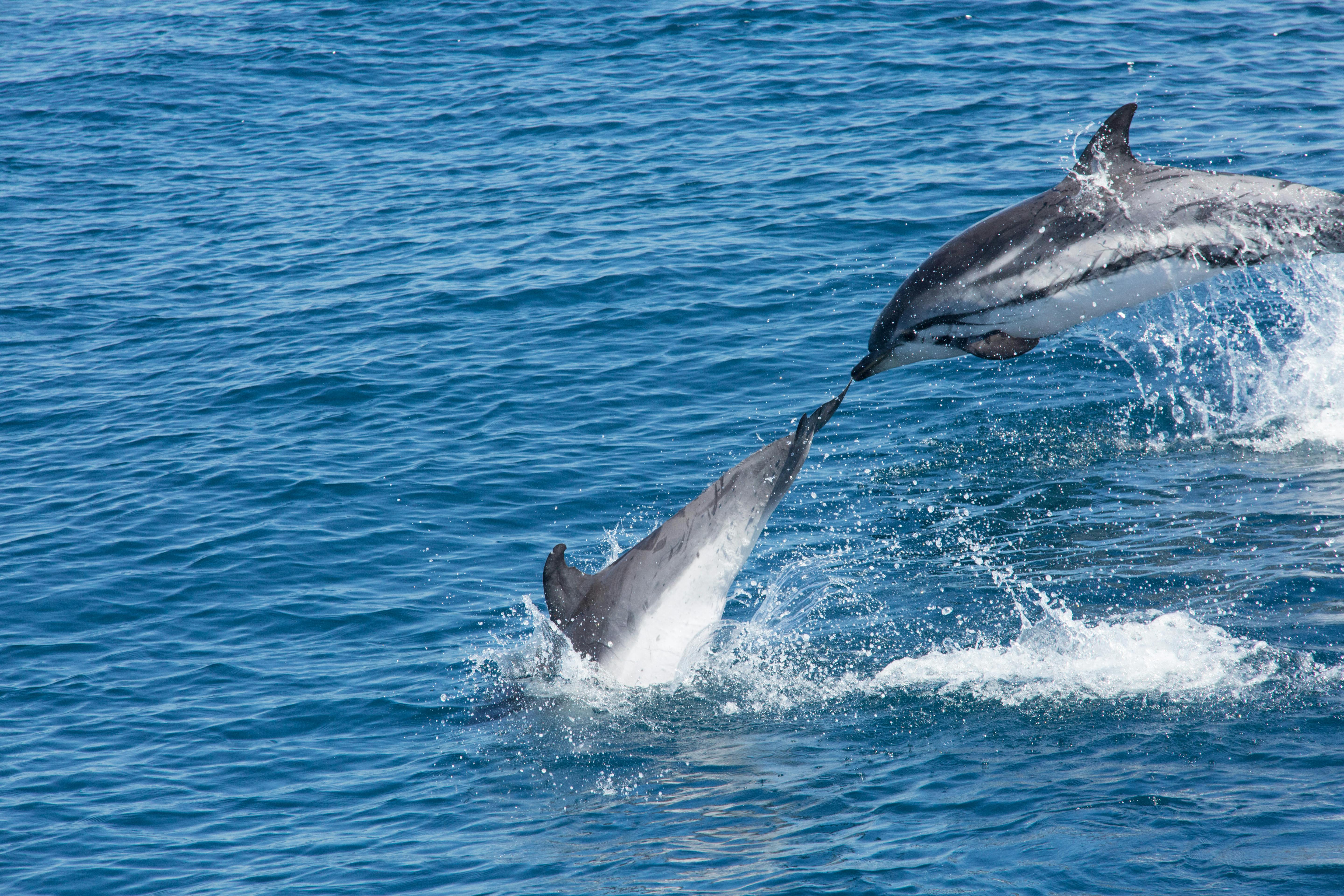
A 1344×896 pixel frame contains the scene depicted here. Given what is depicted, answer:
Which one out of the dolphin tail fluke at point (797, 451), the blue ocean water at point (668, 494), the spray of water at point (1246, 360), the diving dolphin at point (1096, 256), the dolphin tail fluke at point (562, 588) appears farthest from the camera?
the spray of water at point (1246, 360)

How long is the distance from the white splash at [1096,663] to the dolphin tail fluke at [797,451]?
1978 mm

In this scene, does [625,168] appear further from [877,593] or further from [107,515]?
[877,593]

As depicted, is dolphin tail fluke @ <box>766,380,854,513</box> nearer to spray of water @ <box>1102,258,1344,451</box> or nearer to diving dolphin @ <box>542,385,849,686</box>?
diving dolphin @ <box>542,385,849,686</box>

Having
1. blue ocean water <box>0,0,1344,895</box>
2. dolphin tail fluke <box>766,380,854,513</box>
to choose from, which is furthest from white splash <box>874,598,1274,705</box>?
dolphin tail fluke <box>766,380,854,513</box>

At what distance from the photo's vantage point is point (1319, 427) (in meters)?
16.2

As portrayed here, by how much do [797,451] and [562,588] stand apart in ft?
8.32

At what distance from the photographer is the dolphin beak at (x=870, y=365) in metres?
12.5

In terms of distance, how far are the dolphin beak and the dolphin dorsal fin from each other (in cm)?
278

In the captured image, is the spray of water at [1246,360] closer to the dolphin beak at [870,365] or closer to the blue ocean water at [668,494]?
the blue ocean water at [668,494]

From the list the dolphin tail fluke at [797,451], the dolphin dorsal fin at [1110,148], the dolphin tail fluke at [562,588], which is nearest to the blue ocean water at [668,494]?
the dolphin tail fluke at [562,588]

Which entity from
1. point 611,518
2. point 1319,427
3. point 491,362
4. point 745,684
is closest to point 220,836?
point 745,684

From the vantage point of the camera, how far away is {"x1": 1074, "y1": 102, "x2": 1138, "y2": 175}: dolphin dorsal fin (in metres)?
13.1

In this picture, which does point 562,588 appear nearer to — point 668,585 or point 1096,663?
point 668,585

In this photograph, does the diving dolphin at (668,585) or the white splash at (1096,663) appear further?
the diving dolphin at (668,585)
